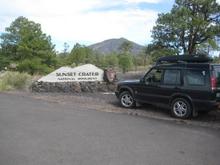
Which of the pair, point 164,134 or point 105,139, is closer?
point 105,139

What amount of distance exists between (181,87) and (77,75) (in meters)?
10.4

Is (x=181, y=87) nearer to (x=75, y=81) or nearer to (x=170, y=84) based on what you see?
(x=170, y=84)

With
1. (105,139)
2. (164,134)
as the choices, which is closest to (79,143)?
(105,139)

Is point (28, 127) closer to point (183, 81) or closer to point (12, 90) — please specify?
point (183, 81)

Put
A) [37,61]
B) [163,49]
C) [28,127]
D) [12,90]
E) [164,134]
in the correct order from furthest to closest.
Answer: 1. [37,61]
2. [163,49]
3. [12,90]
4. [28,127]
5. [164,134]

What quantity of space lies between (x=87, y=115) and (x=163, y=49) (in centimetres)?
3845

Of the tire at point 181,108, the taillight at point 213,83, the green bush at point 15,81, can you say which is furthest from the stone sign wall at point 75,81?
the taillight at point 213,83

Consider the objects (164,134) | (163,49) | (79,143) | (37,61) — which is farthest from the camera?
(37,61)

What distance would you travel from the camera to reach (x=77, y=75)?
23.0 metres

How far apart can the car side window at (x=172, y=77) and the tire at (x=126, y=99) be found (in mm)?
1951

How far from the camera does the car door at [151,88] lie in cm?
1454

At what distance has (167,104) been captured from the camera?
46.4 feet

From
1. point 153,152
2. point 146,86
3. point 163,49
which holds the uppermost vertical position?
point 163,49

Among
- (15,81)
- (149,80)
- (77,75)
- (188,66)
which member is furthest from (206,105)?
(15,81)
